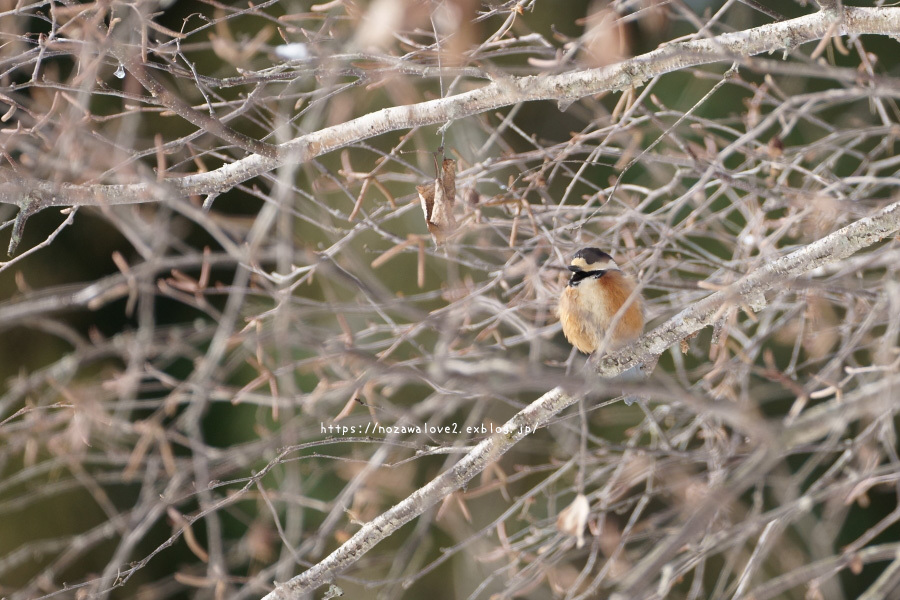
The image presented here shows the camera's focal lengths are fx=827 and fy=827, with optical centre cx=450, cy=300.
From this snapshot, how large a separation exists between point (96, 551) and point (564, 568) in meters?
3.76

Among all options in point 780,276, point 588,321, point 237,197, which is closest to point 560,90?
point 780,276

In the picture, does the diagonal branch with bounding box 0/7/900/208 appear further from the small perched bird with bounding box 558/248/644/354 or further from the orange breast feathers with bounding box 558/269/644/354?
the orange breast feathers with bounding box 558/269/644/354

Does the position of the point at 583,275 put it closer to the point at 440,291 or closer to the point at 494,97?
the point at 440,291

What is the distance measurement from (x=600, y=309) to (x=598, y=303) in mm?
21

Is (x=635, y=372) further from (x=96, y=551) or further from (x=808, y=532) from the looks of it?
(x=96, y=551)

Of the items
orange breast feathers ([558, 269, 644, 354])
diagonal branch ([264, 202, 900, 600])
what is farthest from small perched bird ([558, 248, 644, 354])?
diagonal branch ([264, 202, 900, 600])

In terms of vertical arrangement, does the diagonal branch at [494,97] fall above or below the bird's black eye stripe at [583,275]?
above

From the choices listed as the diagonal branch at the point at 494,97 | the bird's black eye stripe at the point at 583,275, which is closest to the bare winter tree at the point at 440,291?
the diagonal branch at the point at 494,97

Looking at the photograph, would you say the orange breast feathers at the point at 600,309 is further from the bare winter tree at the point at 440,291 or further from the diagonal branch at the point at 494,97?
the diagonal branch at the point at 494,97

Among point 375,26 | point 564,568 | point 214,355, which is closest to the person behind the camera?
point 375,26

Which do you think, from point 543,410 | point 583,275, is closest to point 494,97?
point 543,410

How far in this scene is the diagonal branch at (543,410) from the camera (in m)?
1.96

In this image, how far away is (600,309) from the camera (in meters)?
2.72

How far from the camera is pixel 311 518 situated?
560 cm
